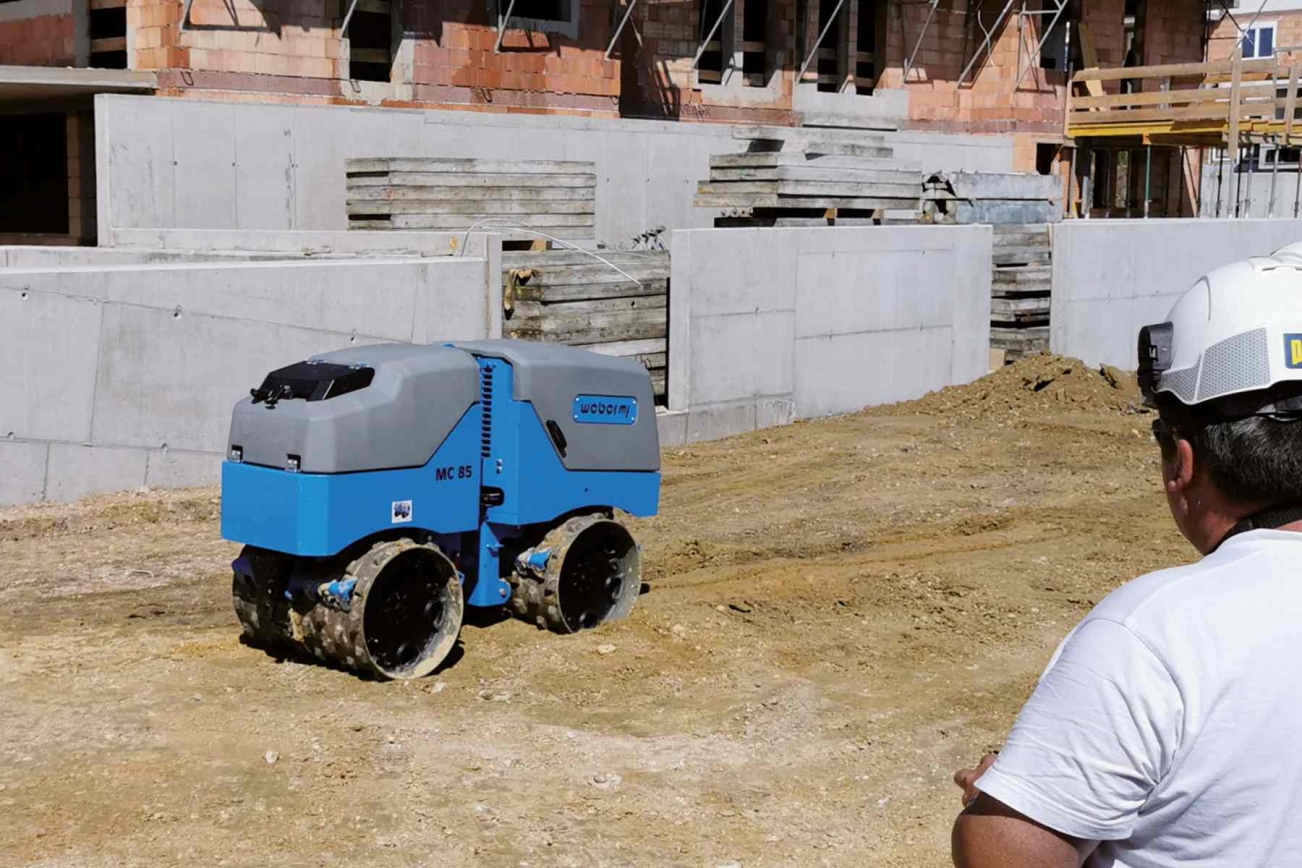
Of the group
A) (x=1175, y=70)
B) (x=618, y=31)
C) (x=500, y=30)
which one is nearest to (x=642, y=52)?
(x=618, y=31)

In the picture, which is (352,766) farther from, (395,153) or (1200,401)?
(395,153)

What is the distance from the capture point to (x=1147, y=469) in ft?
43.7

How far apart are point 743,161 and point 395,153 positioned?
4.33m

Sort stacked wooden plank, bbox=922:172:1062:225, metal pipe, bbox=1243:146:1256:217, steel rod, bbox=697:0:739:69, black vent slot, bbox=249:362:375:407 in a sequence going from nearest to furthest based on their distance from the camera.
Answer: black vent slot, bbox=249:362:375:407 → stacked wooden plank, bbox=922:172:1062:225 → steel rod, bbox=697:0:739:69 → metal pipe, bbox=1243:146:1256:217

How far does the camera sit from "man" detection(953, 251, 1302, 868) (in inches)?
73.5

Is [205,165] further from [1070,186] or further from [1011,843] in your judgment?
[1070,186]

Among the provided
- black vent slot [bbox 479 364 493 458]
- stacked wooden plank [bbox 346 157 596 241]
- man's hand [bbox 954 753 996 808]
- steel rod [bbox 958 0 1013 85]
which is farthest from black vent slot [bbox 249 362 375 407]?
steel rod [bbox 958 0 1013 85]

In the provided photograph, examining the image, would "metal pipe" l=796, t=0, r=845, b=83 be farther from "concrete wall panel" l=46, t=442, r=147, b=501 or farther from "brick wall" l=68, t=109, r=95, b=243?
"concrete wall panel" l=46, t=442, r=147, b=501

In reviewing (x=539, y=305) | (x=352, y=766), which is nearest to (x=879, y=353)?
(x=539, y=305)

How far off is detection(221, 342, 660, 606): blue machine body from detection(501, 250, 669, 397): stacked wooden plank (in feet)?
17.5

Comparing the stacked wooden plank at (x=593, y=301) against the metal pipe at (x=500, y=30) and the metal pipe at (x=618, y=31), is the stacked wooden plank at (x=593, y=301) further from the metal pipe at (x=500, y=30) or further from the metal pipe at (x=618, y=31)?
the metal pipe at (x=618, y=31)

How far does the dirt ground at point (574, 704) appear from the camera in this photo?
519cm

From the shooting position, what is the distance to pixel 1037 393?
16.7 metres

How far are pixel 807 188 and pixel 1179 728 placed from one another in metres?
15.0
